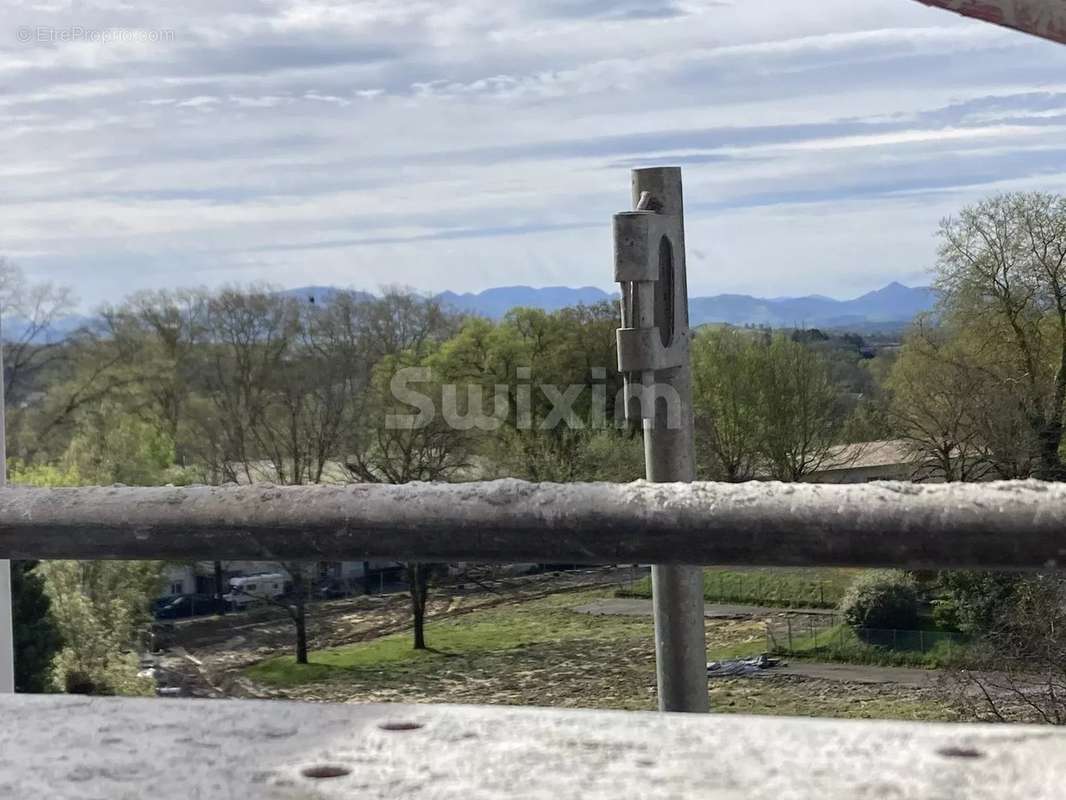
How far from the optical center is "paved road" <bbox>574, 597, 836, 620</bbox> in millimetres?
8141

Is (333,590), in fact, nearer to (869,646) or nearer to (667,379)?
(869,646)

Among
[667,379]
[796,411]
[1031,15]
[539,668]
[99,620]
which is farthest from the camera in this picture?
[99,620]

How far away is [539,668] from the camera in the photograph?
7.79 metres

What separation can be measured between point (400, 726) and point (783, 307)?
8686 mm

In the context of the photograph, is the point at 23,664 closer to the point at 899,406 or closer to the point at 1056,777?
the point at 899,406

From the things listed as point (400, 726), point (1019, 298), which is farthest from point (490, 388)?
point (400, 726)

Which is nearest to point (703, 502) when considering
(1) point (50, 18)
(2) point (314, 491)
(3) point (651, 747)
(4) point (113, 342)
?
(3) point (651, 747)

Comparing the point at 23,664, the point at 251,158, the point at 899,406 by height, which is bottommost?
the point at 23,664

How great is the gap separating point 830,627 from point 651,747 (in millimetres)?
7618

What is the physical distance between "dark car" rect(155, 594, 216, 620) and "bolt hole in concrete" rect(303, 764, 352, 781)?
8.89 metres

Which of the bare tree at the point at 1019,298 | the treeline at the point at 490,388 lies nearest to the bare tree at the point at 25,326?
the treeline at the point at 490,388

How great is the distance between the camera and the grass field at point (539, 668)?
7.37m

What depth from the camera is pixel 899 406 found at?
8.38 m

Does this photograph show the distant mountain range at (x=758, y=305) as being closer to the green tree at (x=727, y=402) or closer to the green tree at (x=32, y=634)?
the green tree at (x=727, y=402)
